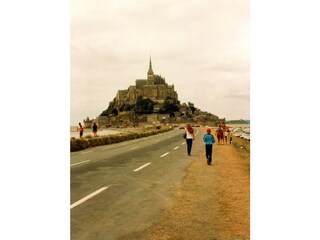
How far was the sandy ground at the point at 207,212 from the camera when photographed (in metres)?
5.17

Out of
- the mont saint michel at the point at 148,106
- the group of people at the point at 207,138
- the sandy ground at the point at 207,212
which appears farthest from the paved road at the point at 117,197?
the mont saint michel at the point at 148,106

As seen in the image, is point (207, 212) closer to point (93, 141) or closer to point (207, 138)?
point (207, 138)

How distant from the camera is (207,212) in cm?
618

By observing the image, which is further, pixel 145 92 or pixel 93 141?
pixel 145 92

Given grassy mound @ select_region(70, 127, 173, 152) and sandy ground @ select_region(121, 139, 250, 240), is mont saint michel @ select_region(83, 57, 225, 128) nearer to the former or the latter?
grassy mound @ select_region(70, 127, 173, 152)

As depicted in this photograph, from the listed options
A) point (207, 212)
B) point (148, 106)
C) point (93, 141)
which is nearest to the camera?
point (207, 212)

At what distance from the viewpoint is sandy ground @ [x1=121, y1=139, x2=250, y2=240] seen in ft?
17.0

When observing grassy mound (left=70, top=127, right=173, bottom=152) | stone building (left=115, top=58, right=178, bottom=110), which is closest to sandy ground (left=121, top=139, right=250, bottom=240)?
grassy mound (left=70, top=127, right=173, bottom=152)

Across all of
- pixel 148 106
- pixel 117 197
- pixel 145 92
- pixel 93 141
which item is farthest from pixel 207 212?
pixel 148 106
